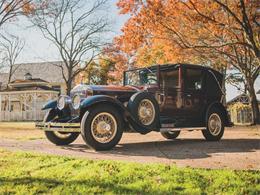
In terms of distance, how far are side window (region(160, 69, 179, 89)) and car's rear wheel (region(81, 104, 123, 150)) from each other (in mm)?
2181

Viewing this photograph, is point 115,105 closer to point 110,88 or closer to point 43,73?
point 110,88

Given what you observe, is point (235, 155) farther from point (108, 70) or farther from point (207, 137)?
point (108, 70)

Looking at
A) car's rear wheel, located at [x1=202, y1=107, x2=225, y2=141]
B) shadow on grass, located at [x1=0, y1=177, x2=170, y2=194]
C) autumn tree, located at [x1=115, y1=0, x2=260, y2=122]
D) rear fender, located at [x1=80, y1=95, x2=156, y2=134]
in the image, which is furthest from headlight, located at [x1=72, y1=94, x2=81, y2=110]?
autumn tree, located at [x1=115, y1=0, x2=260, y2=122]

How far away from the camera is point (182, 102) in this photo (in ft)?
34.2

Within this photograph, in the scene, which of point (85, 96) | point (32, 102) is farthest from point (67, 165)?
point (32, 102)

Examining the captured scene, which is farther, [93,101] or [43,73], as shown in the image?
[43,73]

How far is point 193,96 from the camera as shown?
35.3 feet

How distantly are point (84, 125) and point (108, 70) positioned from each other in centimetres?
3936

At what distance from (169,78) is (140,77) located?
2.90 feet

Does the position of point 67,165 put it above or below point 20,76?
below

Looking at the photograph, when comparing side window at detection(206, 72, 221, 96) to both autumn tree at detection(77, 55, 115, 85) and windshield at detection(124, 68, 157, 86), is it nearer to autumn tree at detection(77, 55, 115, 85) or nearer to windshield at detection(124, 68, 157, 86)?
windshield at detection(124, 68, 157, 86)

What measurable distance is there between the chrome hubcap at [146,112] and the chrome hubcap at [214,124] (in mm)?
2482

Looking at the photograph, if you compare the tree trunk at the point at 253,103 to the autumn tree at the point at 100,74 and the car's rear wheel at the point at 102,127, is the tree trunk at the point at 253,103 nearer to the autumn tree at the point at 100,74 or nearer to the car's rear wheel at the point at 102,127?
the car's rear wheel at the point at 102,127

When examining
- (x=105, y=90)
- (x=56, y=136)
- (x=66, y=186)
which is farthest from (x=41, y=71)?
(x=66, y=186)
